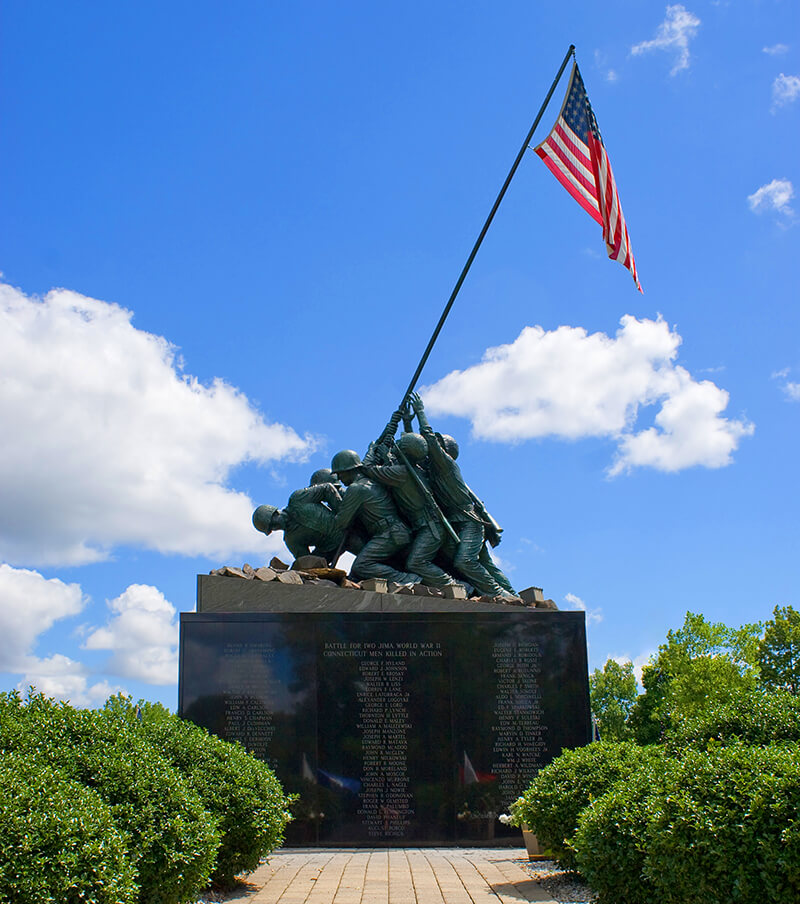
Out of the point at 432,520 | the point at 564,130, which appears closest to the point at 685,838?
the point at 432,520

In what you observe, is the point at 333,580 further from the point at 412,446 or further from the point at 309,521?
the point at 412,446

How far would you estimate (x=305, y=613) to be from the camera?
38.6 ft

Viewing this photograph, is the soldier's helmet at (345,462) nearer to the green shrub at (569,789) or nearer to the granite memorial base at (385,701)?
the granite memorial base at (385,701)

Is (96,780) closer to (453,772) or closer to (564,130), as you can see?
(453,772)

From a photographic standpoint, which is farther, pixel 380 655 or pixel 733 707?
pixel 380 655

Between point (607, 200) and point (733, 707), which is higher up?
point (607, 200)

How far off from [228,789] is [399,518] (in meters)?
6.67

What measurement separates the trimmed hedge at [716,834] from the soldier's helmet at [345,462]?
849 cm

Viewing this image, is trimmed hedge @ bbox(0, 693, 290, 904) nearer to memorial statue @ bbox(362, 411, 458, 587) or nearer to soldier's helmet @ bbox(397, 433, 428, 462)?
memorial statue @ bbox(362, 411, 458, 587)

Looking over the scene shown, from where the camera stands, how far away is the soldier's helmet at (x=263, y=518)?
45.7ft

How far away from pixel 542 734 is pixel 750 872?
21.7 ft

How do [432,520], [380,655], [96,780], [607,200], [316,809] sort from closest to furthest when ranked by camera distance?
1. [96,780]
2. [316,809]
3. [380,655]
4. [607,200]
5. [432,520]

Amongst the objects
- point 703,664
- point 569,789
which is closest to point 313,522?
point 569,789

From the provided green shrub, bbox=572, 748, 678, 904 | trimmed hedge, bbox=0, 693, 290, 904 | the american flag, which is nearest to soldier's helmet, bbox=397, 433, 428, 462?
the american flag
